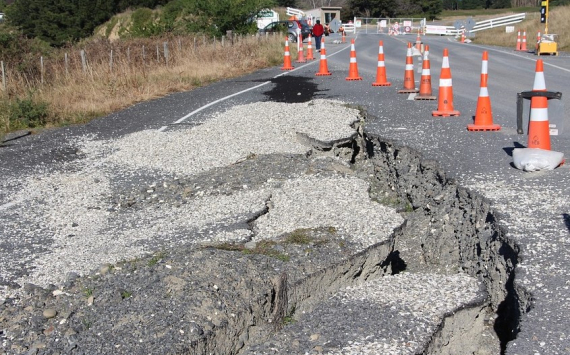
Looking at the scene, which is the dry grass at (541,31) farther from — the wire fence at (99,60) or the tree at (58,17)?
the tree at (58,17)

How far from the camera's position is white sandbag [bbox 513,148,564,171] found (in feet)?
20.4

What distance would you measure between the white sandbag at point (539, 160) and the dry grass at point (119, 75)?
26.5 ft

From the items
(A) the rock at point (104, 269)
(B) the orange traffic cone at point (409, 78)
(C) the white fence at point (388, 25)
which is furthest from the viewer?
(C) the white fence at point (388, 25)

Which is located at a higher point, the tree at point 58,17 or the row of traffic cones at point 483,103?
the tree at point 58,17

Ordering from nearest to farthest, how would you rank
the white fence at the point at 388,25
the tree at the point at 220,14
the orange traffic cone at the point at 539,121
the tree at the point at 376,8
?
the orange traffic cone at the point at 539,121 < the tree at the point at 220,14 < the white fence at the point at 388,25 < the tree at the point at 376,8

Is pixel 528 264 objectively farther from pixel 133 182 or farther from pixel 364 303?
pixel 133 182

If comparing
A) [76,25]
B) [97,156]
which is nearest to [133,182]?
[97,156]

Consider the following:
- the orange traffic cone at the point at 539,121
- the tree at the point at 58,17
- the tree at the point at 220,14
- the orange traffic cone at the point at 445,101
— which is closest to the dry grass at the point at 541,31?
the tree at the point at 220,14

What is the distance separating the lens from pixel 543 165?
20.4 ft

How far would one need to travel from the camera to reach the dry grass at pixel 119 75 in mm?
12508

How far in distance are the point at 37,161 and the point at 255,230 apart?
4.47 meters

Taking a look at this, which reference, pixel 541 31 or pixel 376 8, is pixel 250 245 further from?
pixel 376 8

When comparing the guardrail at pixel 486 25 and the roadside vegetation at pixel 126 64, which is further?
the guardrail at pixel 486 25

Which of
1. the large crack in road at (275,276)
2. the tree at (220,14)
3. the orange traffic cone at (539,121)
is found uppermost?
the tree at (220,14)
